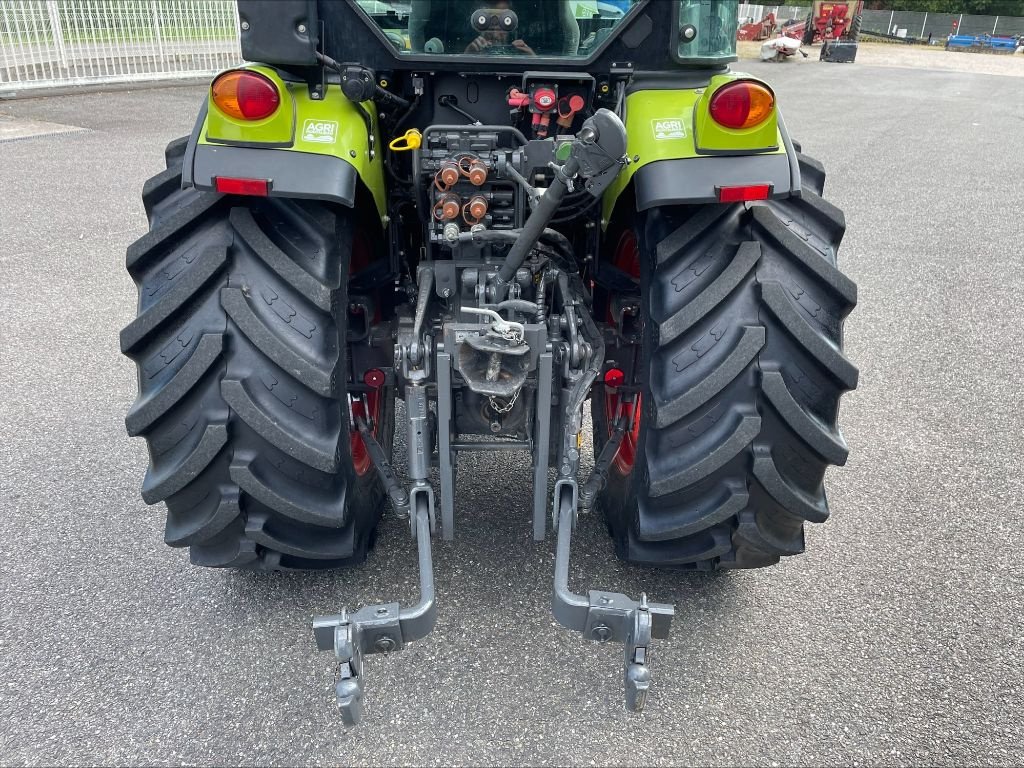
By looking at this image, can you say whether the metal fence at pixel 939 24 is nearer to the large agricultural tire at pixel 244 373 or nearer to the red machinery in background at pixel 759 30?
the red machinery in background at pixel 759 30

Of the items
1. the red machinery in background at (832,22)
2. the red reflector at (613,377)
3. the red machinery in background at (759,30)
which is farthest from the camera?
the red machinery in background at (759,30)

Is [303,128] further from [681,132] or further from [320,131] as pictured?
[681,132]

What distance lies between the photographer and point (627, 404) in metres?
2.77

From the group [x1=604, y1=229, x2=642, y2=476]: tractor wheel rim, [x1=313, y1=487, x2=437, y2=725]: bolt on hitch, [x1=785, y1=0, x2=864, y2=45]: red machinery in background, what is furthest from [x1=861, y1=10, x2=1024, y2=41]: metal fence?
[x1=313, y1=487, x2=437, y2=725]: bolt on hitch

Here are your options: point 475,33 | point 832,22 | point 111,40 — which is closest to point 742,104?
point 475,33

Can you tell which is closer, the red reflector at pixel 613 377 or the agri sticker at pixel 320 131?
the agri sticker at pixel 320 131

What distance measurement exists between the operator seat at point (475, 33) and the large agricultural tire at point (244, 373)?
2.03 ft

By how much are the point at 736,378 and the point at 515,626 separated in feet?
3.37

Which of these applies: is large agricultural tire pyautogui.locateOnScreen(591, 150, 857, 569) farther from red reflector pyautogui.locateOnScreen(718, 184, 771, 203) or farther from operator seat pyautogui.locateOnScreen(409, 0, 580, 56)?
operator seat pyautogui.locateOnScreen(409, 0, 580, 56)

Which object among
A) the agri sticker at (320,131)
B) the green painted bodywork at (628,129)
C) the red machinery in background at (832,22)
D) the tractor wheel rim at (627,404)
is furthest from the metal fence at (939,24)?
the agri sticker at (320,131)

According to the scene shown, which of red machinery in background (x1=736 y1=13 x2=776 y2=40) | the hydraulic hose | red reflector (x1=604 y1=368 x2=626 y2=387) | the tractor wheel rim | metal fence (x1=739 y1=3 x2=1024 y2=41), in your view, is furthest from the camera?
metal fence (x1=739 y1=3 x2=1024 y2=41)

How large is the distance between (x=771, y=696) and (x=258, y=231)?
1898 millimetres

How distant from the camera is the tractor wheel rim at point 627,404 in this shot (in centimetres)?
268

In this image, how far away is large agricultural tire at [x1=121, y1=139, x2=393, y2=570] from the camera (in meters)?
2.04
